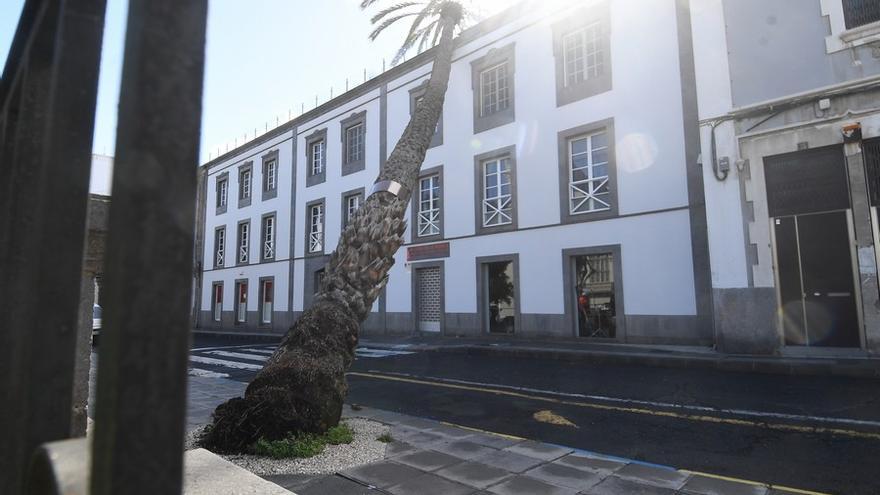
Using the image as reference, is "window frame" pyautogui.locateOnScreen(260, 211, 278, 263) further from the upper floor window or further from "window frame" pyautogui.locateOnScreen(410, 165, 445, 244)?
"window frame" pyautogui.locateOnScreen(410, 165, 445, 244)

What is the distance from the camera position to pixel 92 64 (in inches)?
45.3

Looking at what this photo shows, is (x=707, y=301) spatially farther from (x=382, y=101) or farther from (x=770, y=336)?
(x=382, y=101)

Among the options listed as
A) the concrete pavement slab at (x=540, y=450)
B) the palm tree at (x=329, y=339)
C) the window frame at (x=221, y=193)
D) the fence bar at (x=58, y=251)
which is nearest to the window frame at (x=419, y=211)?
the palm tree at (x=329, y=339)

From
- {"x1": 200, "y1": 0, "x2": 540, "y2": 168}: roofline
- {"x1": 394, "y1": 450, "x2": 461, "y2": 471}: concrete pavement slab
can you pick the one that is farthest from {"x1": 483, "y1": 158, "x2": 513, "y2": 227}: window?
{"x1": 394, "y1": 450, "x2": 461, "y2": 471}: concrete pavement slab

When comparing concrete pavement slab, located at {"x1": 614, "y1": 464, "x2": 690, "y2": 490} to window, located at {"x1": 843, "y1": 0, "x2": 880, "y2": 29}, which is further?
window, located at {"x1": 843, "y1": 0, "x2": 880, "y2": 29}

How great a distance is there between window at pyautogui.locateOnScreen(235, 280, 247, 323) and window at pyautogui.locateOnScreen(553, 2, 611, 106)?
2064 cm

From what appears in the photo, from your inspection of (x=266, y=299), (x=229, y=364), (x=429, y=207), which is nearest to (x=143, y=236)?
(x=229, y=364)

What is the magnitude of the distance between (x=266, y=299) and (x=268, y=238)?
331cm

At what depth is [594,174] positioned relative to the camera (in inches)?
586

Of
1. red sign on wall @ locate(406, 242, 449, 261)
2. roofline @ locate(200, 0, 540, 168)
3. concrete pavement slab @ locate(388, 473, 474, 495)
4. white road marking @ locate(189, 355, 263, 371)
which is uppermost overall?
roofline @ locate(200, 0, 540, 168)

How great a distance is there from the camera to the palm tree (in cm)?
429

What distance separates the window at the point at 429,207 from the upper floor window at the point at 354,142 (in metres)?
3.73

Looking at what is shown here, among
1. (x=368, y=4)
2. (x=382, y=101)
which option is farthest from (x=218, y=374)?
(x=382, y=101)

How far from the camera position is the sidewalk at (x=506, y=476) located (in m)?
3.60
